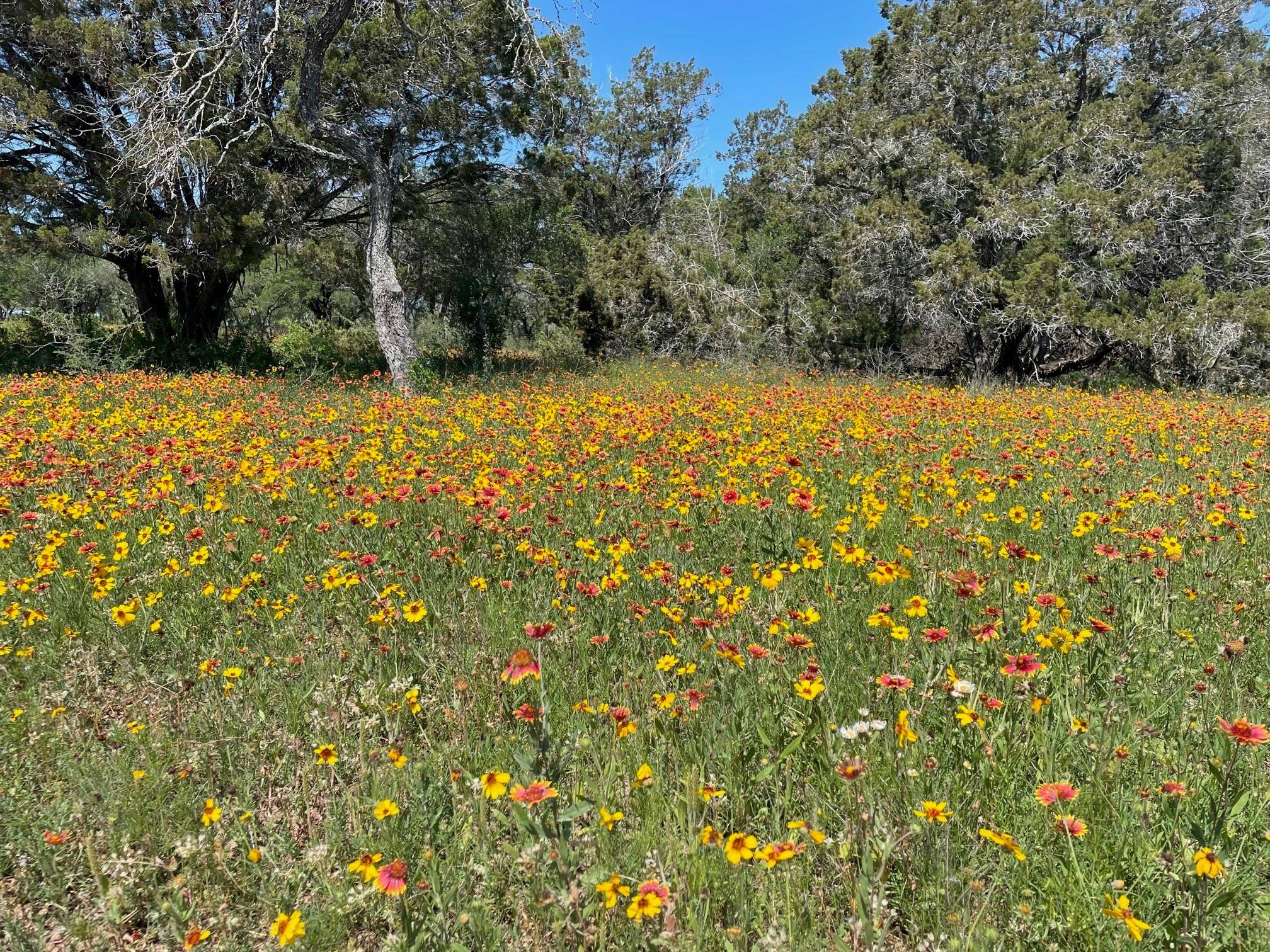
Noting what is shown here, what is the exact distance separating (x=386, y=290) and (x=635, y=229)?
28.8 feet

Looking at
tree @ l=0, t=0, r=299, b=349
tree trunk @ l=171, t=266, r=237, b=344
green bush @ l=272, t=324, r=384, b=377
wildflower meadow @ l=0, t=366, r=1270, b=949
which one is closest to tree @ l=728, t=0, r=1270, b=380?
wildflower meadow @ l=0, t=366, r=1270, b=949

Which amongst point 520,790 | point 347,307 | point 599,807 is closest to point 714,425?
point 599,807

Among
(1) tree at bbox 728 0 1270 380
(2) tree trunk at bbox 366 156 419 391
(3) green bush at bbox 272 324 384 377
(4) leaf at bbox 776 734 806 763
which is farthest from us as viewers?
(3) green bush at bbox 272 324 384 377

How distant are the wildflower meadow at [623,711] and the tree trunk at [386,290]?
254 inches

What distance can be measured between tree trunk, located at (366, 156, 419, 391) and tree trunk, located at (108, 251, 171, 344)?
18.8 ft

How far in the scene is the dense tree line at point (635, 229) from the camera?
1080 centimetres

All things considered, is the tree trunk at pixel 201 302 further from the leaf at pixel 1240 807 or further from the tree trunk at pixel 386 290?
the leaf at pixel 1240 807

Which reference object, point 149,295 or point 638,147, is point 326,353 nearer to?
point 149,295

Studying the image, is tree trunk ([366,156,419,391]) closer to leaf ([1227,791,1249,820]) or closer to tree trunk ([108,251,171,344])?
Result: tree trunk ([108,251,171,344])

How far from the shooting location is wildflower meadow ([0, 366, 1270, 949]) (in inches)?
62.8

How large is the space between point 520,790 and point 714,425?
5058 millimetres

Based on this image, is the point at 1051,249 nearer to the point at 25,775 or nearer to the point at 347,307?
the point at 25,775

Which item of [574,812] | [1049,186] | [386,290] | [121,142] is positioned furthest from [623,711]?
[1049,186]

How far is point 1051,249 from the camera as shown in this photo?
12.3m
